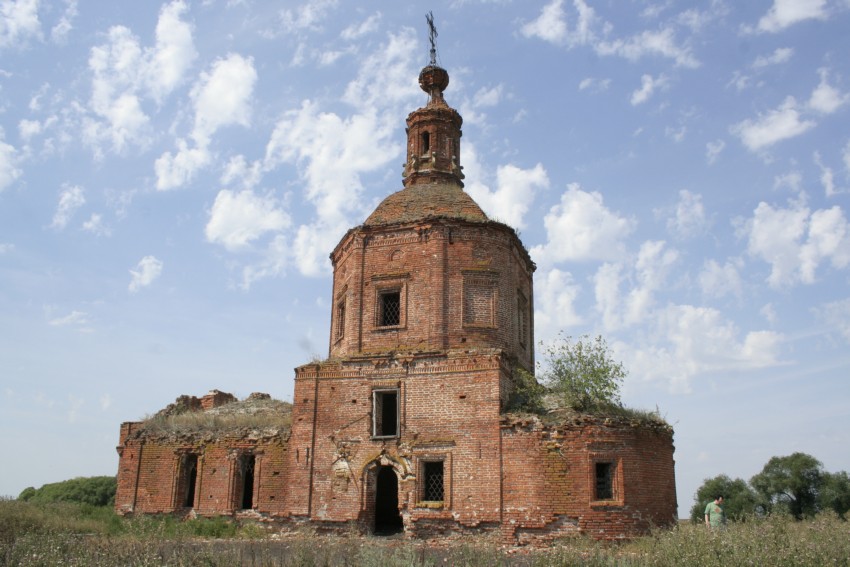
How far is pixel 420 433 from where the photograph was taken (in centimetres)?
1736

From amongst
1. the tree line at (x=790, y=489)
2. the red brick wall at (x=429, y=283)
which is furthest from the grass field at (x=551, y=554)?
the tree line at (x=790, y=489)

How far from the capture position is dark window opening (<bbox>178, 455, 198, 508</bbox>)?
19.7 metres

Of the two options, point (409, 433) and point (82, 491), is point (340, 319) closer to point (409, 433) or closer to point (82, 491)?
point (409, 433)

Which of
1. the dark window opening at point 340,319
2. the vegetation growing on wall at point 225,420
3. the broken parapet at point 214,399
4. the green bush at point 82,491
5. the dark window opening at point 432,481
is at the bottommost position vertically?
the green bush at point 82,491

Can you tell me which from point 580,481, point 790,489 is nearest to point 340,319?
point 580,481

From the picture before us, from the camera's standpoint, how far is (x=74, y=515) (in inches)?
677

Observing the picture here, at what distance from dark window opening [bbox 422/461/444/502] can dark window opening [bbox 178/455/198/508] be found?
6886 mm

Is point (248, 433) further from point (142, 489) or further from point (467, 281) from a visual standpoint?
point (467, 281)

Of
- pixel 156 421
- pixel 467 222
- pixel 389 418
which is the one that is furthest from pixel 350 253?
Result: pixel 156 421

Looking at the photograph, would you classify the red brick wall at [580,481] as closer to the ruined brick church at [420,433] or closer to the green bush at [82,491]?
the ruined brick church at [420,433]

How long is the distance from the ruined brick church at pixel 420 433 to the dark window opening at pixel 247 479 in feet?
0.16

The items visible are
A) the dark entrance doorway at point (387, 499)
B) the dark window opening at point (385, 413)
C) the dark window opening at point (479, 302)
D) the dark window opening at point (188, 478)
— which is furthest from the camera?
the dark entrance doorway at point (387, 499)

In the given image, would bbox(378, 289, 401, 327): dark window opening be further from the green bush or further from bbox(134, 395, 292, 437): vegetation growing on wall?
the green bush

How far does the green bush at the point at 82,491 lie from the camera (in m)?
37.5
